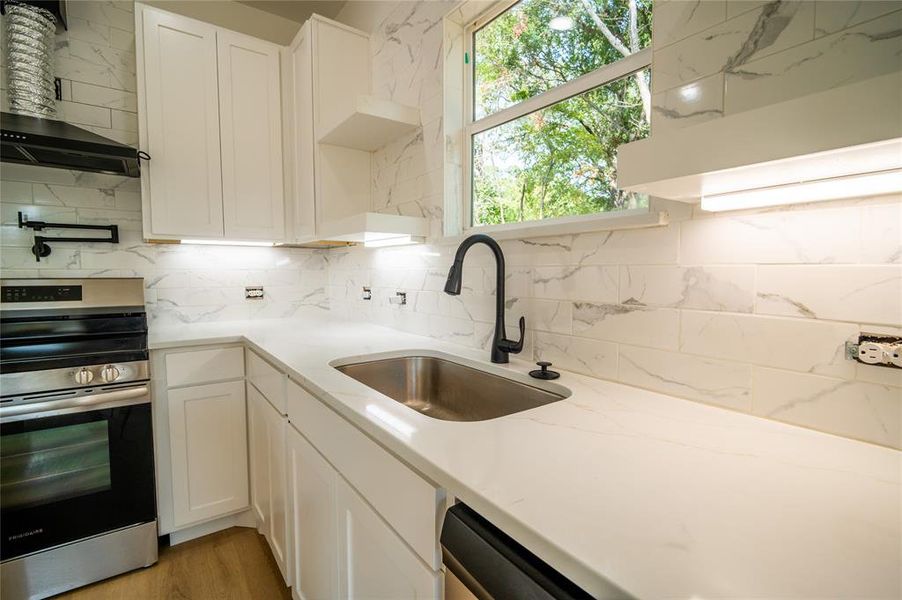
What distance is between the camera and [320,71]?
6.96ft

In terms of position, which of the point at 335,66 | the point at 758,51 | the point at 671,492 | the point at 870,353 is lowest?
the point at 671,492

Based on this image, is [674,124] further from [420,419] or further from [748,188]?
[420,419]

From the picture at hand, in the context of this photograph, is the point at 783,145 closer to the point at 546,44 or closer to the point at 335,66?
the point at 546,44

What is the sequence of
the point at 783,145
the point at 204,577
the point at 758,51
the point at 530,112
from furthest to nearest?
the point at 204,577, the point at 530,112, the point at 758,51, the point at 783,145

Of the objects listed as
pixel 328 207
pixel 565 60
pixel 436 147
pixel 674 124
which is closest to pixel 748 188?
pixel 674 124

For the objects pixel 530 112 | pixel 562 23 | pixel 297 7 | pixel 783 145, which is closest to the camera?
pixel 783 145

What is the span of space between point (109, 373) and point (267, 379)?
647 millimetres


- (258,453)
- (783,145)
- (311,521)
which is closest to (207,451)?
(258,453)

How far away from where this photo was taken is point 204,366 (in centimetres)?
191

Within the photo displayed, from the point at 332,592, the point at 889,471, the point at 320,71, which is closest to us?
the point at 889,471

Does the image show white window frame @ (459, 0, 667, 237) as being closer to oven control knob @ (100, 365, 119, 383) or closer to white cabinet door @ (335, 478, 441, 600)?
white cabinet door @ (335, 478, 441, 600)

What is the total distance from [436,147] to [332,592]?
1642mm

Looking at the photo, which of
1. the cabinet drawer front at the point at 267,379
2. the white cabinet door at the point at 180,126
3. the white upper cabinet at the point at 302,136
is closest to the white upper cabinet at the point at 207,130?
the white cabinet door at the point at 180,126

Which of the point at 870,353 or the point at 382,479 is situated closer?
the point at 870,353
